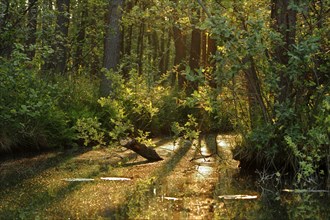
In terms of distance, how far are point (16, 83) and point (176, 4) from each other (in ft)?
9.60

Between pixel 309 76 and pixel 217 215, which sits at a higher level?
pixel 309 76

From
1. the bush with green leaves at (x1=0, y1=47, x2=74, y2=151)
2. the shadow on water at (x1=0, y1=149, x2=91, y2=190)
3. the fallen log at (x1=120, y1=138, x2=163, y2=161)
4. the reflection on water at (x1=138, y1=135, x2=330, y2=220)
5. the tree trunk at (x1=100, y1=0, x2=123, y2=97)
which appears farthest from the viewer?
the tree trunk at (x1=100, y1=0, x2=123, y2=97)

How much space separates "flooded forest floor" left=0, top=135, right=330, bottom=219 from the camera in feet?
22.8

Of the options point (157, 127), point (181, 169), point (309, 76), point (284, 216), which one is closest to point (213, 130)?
point (157, 127)

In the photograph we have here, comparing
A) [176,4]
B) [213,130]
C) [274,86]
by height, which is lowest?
[213,130]

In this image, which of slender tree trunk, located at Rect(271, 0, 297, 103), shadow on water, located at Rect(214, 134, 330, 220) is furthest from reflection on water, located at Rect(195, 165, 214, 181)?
slender tree trunk, located at Rect(271, 0, 297, 103)

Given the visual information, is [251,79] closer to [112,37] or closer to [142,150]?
[142,150]

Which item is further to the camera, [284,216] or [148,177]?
[148,177]

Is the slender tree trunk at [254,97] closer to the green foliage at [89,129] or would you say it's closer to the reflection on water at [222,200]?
the reflection on water at [222,200]

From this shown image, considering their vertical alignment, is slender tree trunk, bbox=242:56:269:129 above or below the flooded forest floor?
above

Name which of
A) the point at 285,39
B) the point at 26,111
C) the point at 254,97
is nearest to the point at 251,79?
the point at 254,97

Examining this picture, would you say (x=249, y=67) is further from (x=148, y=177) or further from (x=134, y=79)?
(x=134, y=79)

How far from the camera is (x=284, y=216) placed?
Answer: 6.82m

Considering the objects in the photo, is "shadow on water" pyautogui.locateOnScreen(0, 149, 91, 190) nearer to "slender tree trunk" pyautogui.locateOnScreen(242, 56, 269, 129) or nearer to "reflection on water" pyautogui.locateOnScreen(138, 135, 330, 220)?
Result: "reflection on water" pyautogui.locateOnScreen(138, 135, 330, 220)
